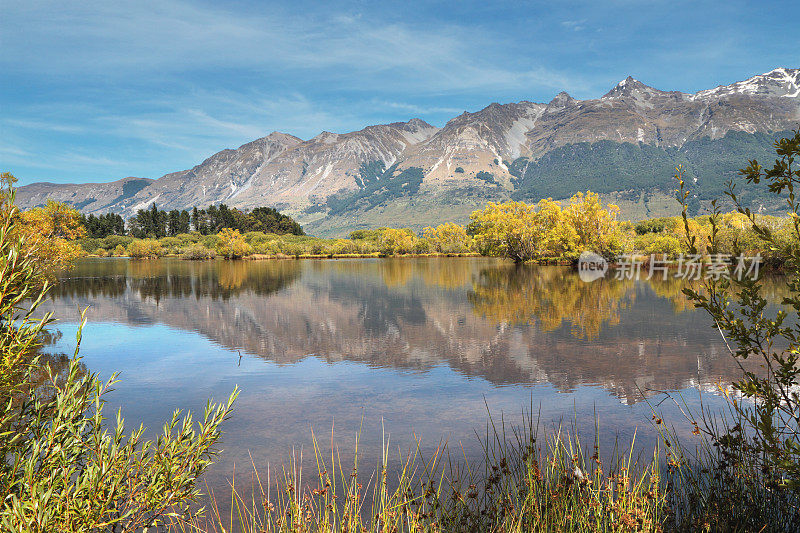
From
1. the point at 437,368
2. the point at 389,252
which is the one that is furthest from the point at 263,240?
the point at 437,368

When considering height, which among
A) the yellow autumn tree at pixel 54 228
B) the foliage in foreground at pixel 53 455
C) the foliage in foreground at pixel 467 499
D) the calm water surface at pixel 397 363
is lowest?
the calm water surface at pixel 397 363

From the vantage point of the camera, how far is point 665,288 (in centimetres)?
3184

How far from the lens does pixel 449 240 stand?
364 feet

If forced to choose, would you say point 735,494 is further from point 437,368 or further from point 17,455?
point 437,368

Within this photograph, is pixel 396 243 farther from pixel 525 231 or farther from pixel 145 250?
pixel 145 250

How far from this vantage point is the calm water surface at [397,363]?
8.66m

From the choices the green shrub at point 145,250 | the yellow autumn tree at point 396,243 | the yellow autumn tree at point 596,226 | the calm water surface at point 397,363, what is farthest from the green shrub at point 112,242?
the yellow autumn tree at point 596,226

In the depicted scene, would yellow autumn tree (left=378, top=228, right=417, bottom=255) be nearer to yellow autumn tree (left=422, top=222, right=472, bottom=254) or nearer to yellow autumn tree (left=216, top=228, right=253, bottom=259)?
yellow autumn tree (left=422, top=222, right=472, bottom=254)

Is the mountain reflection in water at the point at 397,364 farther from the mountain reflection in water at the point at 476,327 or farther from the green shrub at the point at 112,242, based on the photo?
the green shrub at the point at 112,242

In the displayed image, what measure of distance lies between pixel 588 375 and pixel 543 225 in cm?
5455

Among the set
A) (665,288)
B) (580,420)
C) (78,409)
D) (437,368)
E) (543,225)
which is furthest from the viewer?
(543,225)

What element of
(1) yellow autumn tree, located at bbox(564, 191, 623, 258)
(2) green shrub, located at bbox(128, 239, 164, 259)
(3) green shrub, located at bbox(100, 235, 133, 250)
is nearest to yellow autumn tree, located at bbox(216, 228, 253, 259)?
(2) green shrub, located at bbox(128, 239, 164, 259)

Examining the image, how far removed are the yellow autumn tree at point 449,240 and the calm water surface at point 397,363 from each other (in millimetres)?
79147

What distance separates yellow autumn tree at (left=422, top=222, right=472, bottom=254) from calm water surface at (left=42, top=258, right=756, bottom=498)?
79.1 m
